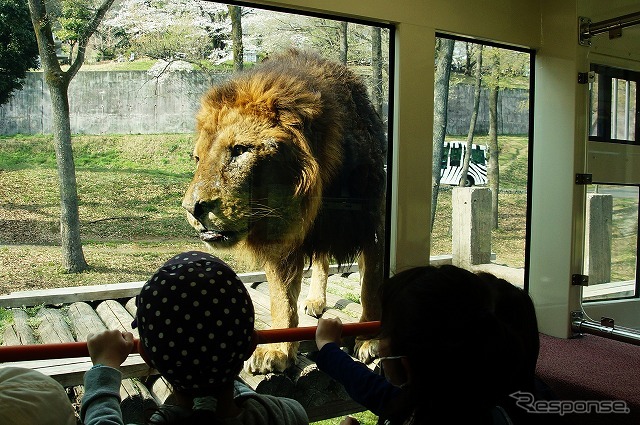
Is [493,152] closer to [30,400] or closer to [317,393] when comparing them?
[317,393]

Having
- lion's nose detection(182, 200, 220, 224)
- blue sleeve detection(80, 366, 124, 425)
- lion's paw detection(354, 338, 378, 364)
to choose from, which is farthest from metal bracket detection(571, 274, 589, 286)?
blue sleeve detection(80, 366, 124, 425)

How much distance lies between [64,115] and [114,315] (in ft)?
2.42

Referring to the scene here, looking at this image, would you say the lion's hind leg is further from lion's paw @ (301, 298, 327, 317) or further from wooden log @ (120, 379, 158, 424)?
wooden log @ (120, 379, 158, 424)

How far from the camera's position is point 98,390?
3.64 ft

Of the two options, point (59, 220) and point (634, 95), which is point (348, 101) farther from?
point (634, 95)

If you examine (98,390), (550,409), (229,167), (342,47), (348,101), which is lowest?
(550,409)

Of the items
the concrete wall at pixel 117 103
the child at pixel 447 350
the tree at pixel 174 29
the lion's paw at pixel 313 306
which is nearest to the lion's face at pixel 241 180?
the concrete wall at pixel 117 103

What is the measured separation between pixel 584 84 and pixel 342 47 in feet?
4.26

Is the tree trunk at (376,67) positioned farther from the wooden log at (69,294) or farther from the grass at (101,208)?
the wooden log at (69,294)

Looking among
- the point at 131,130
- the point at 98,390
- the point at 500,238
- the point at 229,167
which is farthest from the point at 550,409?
the point at 500,238

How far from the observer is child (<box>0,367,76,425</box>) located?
3.11ft

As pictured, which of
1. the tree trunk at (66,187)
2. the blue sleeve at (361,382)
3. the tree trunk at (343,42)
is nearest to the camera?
the blue sleeve at (361,382)

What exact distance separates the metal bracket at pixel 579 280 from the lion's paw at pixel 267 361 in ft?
5.01

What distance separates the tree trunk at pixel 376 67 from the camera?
2715mm
